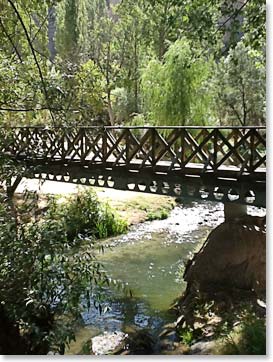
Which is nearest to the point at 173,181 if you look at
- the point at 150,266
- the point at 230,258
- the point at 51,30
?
the point at 230,258

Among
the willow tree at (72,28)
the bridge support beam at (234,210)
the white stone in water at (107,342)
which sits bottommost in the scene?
the white stone in water at (107,342)

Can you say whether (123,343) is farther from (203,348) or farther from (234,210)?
(234,210)

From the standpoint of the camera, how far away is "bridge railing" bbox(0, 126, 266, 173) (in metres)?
2.46

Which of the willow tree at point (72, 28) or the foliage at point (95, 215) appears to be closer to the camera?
the willow tree at point (72, 28)

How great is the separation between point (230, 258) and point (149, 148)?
3.73 ft

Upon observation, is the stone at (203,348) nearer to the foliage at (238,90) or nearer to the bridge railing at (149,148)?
the bridge railing at (149,148)

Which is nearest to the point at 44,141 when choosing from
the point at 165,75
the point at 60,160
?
the point at 60,160

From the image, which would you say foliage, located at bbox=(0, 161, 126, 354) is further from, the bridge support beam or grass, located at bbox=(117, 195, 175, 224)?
grass, located at bbox=(117, 195, 175, 224)

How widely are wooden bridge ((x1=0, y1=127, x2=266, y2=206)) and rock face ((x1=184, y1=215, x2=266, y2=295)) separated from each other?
0.65ft

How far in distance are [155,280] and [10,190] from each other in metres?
1.98

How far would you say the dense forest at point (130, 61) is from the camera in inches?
81.4

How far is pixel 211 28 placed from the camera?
2617mm

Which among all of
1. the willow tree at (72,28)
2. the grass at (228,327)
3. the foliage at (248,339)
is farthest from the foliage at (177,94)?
the foliage at (248,339)

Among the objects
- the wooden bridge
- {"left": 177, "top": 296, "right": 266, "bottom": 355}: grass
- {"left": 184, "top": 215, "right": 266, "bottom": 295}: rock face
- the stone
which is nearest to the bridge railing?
the wooden bridge
